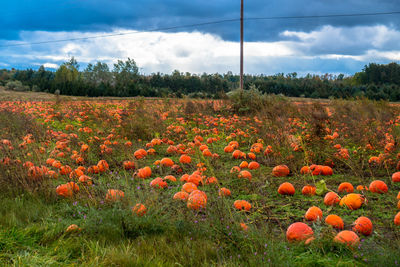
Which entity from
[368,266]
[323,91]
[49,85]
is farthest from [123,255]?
[49,85]

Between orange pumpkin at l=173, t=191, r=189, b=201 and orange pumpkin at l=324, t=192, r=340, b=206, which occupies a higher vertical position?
orange pumpkin at l=173, t=191, r=189, b=201

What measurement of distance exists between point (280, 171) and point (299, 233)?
1.96 meters

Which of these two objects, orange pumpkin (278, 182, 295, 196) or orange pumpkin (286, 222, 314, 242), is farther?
orange pumpkin (278, 182, 295, 196)

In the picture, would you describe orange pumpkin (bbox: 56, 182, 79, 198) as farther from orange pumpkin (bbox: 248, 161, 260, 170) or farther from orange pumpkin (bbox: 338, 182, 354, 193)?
orange pumpkin (bbox: 338, 182, 354, 193)

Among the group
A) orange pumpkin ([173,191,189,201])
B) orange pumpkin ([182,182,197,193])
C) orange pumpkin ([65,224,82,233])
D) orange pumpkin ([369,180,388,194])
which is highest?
orange pumpkin ([182,182,197,193])

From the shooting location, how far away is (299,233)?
2.52m

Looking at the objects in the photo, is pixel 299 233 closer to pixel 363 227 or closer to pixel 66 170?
pixel 363 227

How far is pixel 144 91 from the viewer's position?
28703 millimetres

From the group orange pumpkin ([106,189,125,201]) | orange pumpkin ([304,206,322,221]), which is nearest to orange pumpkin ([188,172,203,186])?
orange pumpkin ([106,189,125,201])

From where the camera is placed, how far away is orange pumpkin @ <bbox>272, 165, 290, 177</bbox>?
442 cm

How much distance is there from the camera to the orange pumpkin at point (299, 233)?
2.48 metres

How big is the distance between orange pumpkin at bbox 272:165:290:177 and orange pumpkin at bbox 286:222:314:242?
1871mm

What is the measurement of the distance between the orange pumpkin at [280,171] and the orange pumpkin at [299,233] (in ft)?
6.14

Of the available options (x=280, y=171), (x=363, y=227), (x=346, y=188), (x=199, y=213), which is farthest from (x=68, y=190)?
(x=346, y=188)
